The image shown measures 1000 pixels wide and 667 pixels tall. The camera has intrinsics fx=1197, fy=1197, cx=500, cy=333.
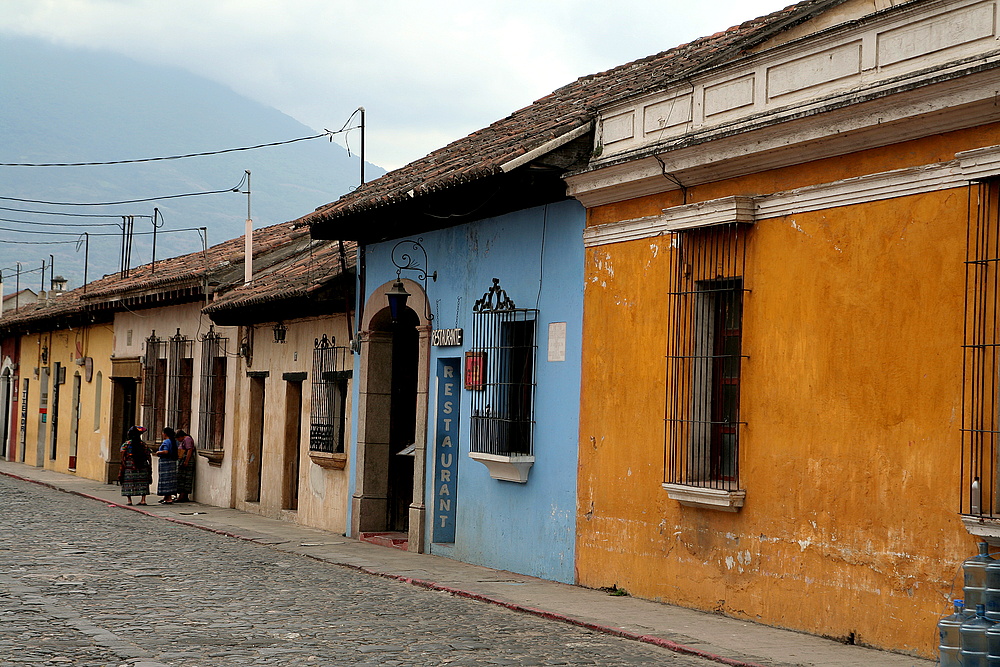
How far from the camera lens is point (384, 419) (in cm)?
1698

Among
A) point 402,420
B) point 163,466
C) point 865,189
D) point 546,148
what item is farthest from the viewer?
point 163,466

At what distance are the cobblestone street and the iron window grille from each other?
9295mm

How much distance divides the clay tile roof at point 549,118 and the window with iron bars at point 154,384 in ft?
30.8

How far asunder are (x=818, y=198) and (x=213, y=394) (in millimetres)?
16066

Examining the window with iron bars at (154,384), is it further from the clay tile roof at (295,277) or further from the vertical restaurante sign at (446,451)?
the vertical restaurante sign at (446,451)

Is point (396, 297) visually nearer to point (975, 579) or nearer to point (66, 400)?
point (975, 579)

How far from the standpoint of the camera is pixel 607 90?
14.1m

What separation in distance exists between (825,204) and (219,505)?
52.1ft


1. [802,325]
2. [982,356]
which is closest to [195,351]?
[802,325]

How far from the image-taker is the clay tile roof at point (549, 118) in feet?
36.7

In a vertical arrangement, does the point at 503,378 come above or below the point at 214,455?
above

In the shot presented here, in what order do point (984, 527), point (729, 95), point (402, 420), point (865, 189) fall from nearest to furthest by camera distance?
point (984, 527) < point (865, 189) < point (729, 95) < point (402, 420)

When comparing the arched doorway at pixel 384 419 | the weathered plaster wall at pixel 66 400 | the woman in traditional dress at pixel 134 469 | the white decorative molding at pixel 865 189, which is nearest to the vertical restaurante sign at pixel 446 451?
the arched doorway at pixel 384 419

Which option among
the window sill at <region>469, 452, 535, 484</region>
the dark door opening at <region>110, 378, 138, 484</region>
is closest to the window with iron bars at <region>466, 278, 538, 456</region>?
the window sill at <region>469, 452, 535, 484</region>
